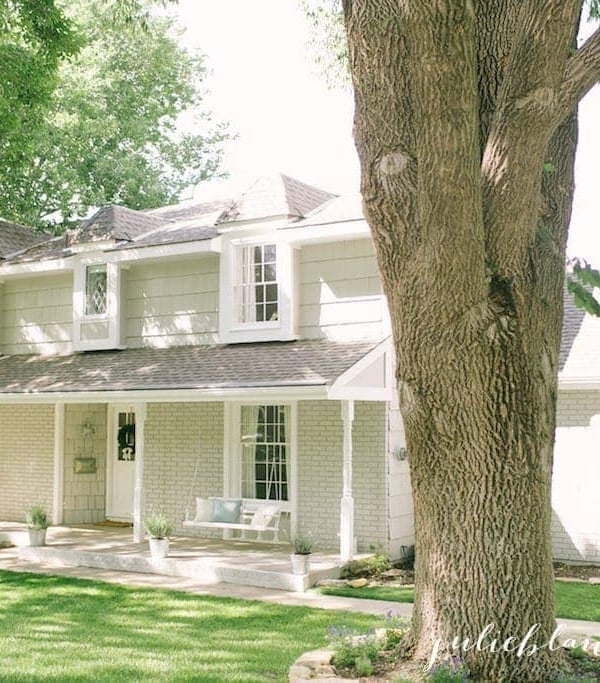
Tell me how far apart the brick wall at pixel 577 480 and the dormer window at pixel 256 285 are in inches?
192

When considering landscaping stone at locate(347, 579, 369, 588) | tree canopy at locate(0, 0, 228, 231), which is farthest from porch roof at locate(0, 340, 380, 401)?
tree canopy at locate(0, 0, 228, 231)

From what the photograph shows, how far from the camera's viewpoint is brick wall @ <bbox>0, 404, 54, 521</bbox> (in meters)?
16.8

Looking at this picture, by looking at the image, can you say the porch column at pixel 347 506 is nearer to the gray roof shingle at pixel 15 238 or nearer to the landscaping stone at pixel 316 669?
the landscaping stone at pixel 316 669

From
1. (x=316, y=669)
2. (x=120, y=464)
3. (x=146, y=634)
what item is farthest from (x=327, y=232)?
(x=316, y=669)

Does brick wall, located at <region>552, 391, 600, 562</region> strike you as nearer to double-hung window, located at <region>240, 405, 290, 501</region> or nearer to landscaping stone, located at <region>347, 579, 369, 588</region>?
landscaping stone, located at <region>347, 579, 369, 588</region>

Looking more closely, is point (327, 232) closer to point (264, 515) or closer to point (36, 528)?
point (264, 515)

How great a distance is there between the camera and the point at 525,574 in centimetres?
492

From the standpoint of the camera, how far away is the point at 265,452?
14.5 metres

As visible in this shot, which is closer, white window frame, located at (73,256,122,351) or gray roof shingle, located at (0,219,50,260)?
white window frame, located at (73,256,122,351)

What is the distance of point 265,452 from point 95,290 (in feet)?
15.6

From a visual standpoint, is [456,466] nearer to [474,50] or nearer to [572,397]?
[474,50]

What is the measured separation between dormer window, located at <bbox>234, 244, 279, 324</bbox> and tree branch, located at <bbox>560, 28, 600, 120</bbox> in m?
9.76

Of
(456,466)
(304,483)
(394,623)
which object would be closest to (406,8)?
(456,466)

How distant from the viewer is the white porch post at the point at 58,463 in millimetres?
16469
